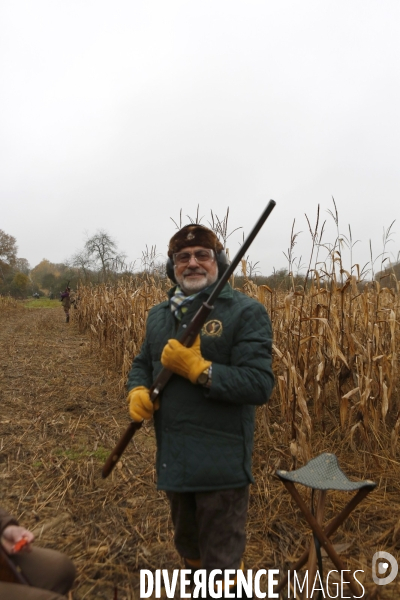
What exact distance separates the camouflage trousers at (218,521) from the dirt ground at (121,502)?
0.76 m

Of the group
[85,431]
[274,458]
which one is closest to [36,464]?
[85,431]

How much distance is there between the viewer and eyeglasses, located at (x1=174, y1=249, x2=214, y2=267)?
172cm

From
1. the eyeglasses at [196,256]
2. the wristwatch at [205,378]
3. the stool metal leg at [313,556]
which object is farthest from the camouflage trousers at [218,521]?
the eyeglasses at [196,256]

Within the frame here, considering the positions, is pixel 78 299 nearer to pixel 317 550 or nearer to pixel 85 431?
pixel 85 431

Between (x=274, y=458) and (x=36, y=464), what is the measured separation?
206 cm

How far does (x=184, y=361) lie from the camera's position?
1.51 meters

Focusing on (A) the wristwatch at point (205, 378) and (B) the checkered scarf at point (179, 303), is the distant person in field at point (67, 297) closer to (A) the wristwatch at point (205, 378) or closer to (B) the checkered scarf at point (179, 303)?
(B) the checkered scarf at point (179, 303)

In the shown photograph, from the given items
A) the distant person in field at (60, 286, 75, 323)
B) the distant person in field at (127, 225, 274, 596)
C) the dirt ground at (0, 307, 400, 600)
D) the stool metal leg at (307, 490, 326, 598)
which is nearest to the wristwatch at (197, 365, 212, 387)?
the distant person in field at (127, 225, 274, 596)

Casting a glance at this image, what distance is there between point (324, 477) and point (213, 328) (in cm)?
80

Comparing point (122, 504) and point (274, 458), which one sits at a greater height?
point (274, 458)

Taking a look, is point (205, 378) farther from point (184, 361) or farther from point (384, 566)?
point (384, 566)

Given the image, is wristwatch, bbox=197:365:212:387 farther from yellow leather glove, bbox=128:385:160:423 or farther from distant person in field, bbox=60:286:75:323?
distant person in field, bbox=60:286:75:323

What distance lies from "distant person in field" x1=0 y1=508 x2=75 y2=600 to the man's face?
110 centimetres

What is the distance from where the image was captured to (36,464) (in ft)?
11.1
